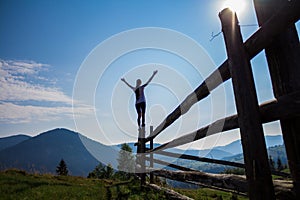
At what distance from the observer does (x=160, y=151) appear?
6324mm

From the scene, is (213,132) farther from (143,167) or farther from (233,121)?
(143,167)

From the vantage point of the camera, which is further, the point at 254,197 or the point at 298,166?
the point at 254,197

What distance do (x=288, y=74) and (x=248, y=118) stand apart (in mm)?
442

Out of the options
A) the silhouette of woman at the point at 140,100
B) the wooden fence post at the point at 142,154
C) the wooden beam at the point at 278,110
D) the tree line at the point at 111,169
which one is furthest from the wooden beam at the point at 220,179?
the tree line at the point at 111,169

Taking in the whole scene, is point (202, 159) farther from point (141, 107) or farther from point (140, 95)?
point (140, 95)

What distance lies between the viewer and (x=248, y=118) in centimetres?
172

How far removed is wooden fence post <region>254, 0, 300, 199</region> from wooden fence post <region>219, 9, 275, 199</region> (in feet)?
0.53

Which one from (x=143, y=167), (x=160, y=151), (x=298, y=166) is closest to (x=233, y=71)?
(x=298, y=166)

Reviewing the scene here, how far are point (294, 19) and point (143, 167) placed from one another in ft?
22.3

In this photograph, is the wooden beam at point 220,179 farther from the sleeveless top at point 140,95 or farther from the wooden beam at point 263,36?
the sleeveless top at point 140,95

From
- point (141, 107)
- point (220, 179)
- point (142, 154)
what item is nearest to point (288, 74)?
point (220, 179)

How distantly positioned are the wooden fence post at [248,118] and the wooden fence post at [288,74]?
0.16m

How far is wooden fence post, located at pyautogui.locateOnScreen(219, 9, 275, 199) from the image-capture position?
1.64m

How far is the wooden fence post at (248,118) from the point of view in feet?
5.39
